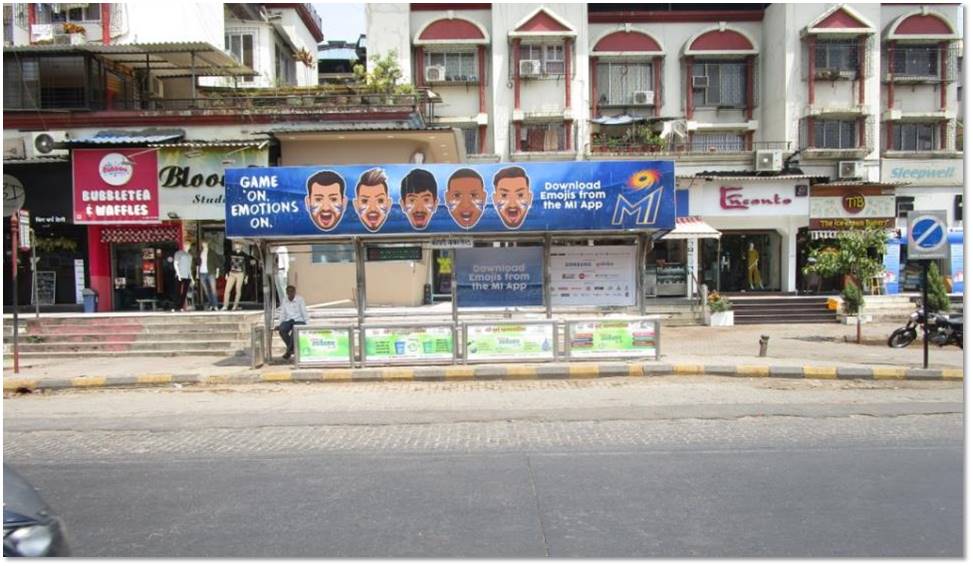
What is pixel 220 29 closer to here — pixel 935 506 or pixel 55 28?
pixel 55 28

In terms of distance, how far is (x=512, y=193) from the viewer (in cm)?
1262

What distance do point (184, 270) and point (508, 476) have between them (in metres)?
15.1

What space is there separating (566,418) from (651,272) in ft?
54.7

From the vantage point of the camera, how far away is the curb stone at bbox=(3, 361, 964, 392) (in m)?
12.5

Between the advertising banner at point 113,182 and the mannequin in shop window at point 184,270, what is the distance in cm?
139

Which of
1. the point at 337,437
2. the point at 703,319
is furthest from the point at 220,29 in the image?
the point at 337,437

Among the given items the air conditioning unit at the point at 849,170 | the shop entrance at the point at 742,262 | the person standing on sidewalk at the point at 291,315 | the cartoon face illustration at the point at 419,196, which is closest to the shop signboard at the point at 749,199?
the shop entrance at the point at 742,262

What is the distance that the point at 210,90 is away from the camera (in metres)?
23.2

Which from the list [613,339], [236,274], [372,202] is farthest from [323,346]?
[236,274]

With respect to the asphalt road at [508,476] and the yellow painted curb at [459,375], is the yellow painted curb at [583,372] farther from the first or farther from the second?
the asphalt road at [508,476]

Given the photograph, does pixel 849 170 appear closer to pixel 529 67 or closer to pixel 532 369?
pixel 529 67

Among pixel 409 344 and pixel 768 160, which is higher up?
pixel 768 160

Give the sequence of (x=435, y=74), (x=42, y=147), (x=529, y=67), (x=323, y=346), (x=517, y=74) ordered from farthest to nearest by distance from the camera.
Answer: (x=517, y=74) → (x=435, y=74) → (x=529, y=67) → (x=42, y=147) → (x=323, y=346)

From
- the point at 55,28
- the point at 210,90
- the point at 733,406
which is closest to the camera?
the point at 733,406
